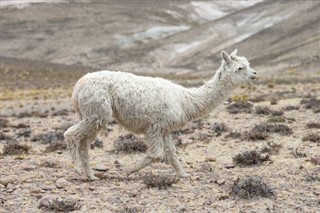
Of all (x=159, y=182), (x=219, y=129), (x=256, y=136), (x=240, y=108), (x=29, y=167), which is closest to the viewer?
(x=159, y=182)

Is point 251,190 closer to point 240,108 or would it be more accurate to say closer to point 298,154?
point 298,154

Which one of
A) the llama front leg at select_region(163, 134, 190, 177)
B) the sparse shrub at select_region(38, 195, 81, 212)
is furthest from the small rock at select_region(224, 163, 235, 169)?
the sparse shrub at select_region(38, 195, 81, 212)

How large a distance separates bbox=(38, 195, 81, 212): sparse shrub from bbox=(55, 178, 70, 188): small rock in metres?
0.94

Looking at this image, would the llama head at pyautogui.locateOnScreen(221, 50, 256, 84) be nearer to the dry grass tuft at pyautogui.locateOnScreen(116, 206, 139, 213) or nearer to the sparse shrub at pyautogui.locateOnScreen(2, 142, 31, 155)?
the dry grass tuft at pyautogui.locateOnScreen(116, 206, 139, 213)

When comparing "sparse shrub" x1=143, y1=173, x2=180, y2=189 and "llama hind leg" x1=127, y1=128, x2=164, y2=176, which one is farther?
"llama hind leg" x1=127, y1=128, x2=164, y2=176

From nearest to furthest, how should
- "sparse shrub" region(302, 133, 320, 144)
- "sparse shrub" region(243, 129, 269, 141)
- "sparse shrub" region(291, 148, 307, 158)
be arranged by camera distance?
"sparse shrub" region(291, 148, 307, 158)
"sparse shrub" region(302, 133, 320, 144)
"sparse shrub" region(243, 129, 269, 141)

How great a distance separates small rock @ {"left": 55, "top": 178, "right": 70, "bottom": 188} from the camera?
9012mm

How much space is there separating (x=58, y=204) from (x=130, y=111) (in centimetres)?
240

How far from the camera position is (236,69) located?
10.5m

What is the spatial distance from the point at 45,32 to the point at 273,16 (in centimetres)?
4714

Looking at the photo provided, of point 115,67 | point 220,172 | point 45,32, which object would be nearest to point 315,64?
point 115,67

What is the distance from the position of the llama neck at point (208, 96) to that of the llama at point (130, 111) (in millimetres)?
120

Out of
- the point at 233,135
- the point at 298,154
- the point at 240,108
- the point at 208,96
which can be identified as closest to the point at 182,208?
the point at 208,96

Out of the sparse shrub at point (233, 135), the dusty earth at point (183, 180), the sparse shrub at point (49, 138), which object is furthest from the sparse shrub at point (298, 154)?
the sparse shrub at point (49, 138)
